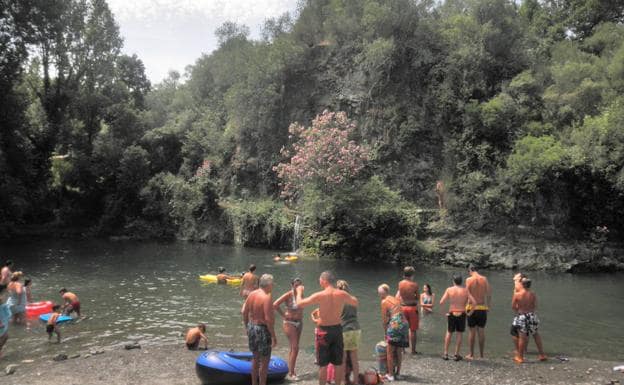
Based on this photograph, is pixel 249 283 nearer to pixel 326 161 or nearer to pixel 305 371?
pixel 305 371

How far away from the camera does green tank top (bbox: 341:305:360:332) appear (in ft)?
26.0

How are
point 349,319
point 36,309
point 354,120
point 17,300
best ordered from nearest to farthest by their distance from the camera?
point 349,319, point 17,300, point 36,309, point 354,120

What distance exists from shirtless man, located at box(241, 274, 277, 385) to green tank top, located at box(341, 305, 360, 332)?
124cm

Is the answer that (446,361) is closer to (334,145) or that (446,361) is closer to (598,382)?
(598,382)

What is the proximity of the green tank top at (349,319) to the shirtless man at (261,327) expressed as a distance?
1241mm

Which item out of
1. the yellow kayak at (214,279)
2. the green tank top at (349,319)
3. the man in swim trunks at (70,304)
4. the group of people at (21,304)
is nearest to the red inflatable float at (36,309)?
the group of people at (21,304)

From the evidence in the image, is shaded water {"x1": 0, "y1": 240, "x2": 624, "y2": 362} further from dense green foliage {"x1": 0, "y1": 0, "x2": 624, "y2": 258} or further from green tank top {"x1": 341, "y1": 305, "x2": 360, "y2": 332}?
dense green foliage {"x1": 0, "y1": 0, "x2": 624, "y2": 258}

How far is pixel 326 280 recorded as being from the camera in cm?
758

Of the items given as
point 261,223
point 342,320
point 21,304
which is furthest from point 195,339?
point 261,223

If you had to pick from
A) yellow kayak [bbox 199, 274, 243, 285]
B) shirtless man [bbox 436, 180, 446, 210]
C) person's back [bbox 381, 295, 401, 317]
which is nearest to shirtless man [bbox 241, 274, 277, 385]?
person's back [bbox 381, 295, 401, 317]

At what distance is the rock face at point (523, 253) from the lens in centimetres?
2252

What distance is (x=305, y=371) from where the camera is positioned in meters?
9.38

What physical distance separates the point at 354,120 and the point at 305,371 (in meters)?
25.2

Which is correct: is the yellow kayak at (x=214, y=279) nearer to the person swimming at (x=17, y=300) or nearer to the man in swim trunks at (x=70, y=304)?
the man in swim trunks at (x=70, y=304)
